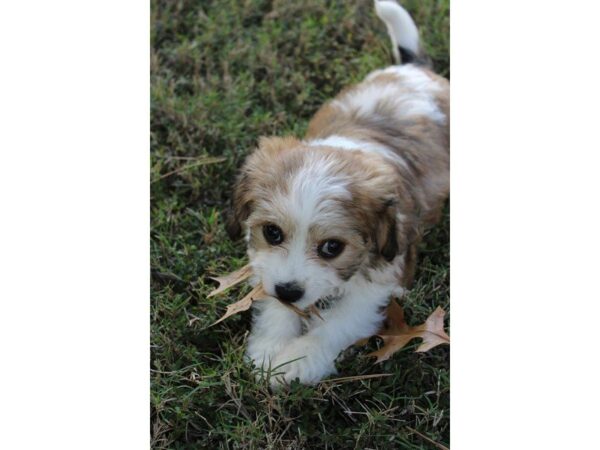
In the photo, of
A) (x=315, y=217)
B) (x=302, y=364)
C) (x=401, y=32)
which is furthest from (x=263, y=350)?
(x=401, y=32)

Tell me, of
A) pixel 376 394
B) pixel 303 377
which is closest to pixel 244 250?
pixel 303 377

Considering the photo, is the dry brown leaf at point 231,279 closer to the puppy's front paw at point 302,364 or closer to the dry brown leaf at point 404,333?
the puppy's front paw at point 302,364

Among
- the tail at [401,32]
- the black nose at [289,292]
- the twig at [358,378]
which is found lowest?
the twig at [358,378]

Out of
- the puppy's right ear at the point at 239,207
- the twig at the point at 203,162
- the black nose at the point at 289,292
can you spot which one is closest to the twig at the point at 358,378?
the black nose at the point at 289,292

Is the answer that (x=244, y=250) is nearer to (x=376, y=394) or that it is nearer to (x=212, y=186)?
(x=212, y=186)

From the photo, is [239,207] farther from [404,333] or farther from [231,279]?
[404,333]
